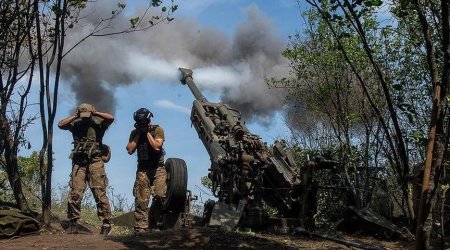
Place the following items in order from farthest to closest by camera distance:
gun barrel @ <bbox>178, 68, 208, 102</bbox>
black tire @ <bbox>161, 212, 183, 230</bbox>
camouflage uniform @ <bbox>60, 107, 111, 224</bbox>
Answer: gun barrel @ <bbox>178, 68, 208, 102</bbox>
black tire @ <bbox>161, 212, 183, 230</bbox>
camouflage uniform @ <bbox>60, 107, 111, 224</bbox>

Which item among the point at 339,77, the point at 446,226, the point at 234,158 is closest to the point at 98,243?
the point at 234,158

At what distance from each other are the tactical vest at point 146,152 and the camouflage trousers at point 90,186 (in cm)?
55

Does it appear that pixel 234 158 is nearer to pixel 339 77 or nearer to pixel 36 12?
pixel 36 12

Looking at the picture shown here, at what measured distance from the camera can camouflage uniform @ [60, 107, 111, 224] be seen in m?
8.42

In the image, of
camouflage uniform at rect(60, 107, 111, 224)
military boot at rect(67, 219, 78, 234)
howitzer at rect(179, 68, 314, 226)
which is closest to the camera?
military boot at rect(67, 219, 78, 234)

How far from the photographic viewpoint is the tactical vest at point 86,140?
8508mm

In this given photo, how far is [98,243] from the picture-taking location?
680 cm

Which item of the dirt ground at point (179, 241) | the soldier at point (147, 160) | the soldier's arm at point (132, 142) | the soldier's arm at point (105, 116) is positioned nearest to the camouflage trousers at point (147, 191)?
the soldier at point (147, 160)

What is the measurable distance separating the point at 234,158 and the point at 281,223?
3.48 feet

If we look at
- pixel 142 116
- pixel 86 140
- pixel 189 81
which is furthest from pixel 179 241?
pixel 189 81

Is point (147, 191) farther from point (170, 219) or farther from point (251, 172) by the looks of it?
point (251, 172)

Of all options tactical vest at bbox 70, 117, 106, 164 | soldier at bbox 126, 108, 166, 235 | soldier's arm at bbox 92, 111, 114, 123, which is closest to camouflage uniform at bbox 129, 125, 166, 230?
soldier at bbox 126, 108, 166, 235

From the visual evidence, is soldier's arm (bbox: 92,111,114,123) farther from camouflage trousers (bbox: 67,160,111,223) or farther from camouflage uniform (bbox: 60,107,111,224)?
camouflage trousers (bbox: 67,160,111,223)

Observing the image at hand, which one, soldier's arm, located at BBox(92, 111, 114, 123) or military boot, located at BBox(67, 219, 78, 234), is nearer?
military boot, located at BBox(67, 219, 78, 234)
